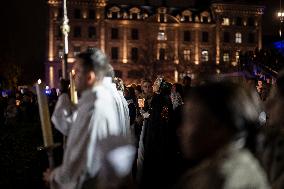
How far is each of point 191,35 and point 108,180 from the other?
73.7m

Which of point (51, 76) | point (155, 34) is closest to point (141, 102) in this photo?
point (51, 76)

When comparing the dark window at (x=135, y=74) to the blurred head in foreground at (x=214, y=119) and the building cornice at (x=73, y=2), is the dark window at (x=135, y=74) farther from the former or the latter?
the blurred head in foreground at (x=214, y=119)

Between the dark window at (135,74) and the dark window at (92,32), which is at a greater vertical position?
the dark window at (92,32)

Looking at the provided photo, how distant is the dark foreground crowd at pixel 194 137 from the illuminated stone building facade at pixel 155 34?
65200 millimetres

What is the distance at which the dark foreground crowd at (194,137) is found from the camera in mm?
2287

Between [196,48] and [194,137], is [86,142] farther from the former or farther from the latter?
[196,48]

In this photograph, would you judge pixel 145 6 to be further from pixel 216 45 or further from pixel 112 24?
pixel 216 45

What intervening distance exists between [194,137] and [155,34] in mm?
→ 71563

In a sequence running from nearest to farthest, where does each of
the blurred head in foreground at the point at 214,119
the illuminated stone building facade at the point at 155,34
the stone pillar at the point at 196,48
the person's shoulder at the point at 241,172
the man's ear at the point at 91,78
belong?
the person's shoulder at the point at 241,172
the blurred head in foreground at the point at 214,119
the man's ear at the point at 91,78
the illuminated stone building facade at the point at 155,34
the stone pillar at the point at 196,48

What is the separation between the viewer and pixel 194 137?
7.67 feet

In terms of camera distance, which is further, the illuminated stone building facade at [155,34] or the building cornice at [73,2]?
A: the illuminated stone building facade at [155,34]

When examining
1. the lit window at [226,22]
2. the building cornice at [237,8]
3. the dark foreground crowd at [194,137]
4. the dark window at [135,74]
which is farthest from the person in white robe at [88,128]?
the lit window at [226,22]

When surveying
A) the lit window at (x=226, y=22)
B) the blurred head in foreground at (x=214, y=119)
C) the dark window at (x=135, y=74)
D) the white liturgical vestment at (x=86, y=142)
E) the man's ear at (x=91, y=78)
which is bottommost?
the dark window at (x=135, y=74)

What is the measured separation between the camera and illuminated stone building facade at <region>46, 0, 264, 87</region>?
7031 cm
